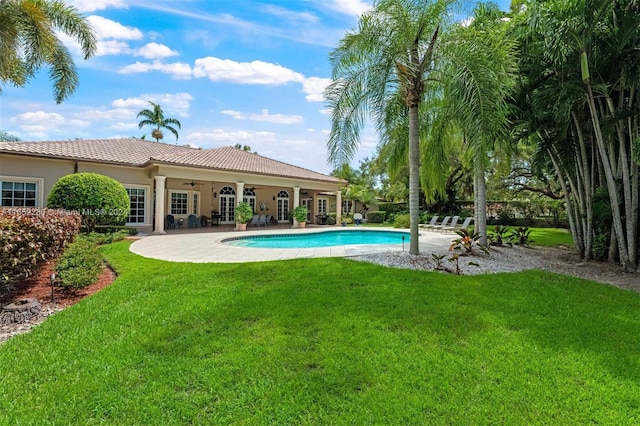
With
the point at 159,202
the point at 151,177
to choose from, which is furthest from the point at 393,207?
the point at 159,202

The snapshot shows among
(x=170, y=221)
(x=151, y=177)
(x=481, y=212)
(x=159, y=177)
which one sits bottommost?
(x=170, y=221)

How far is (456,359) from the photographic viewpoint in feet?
12.9

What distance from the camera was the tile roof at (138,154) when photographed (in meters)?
16.0

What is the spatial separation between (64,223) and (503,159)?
53.0 feet

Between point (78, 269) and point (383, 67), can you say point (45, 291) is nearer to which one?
point (78, 269)

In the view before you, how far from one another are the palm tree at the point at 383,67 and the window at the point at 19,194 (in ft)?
50.4

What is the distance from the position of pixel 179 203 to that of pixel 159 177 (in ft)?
18.9

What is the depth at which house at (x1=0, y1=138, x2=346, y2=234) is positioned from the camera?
1548cm

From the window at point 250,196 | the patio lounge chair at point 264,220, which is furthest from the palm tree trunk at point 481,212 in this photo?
the window at point 250,196

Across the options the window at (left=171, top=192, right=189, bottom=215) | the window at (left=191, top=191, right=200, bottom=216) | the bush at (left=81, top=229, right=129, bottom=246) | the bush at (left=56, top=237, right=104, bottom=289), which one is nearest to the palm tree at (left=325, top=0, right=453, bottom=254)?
the bush at (left=56, top=237, right=104, bottom=289)

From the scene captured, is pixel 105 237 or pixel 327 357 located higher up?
pixel 105 237

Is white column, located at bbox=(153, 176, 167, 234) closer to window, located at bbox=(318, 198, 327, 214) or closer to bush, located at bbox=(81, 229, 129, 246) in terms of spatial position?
bush, located at bbox=(81, 229, 129, 246)

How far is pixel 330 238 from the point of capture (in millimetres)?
17969

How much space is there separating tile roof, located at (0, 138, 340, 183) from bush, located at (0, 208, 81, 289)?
9.46 meters
